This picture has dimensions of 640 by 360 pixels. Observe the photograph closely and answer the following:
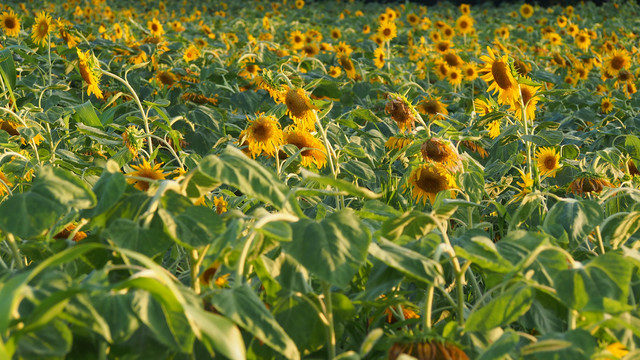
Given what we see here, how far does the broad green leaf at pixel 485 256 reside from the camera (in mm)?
746

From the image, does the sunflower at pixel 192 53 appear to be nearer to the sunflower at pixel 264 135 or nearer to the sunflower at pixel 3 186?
the sunflower at pixel 264 135

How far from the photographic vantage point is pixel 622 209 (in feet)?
4.16

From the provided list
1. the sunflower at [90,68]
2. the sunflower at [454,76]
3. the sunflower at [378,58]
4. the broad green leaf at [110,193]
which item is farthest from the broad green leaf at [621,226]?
the sunflower at [378,58]

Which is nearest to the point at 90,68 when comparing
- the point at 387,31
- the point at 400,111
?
the point at 400,111

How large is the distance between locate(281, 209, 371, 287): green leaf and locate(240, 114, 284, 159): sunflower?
105 cm

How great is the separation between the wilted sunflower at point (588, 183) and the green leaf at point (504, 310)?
2.82 feet

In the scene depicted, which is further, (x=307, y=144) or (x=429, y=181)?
(x=307, y=144)

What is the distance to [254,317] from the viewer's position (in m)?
0.65

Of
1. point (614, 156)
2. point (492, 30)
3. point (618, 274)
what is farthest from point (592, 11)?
point (618, 274)

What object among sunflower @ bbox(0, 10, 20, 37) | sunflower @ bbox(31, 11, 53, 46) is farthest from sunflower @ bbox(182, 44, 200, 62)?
sunflower @ bbox(0, 10, 20, 37)

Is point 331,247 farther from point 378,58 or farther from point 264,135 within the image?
point 378,58

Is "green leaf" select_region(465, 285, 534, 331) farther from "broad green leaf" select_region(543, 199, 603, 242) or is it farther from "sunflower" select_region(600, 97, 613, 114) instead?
"sunflower" select_region(600, 97, 613, 114)

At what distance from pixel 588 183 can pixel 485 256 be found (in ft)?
2.74

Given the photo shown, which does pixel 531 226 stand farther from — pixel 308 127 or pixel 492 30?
pixel 492 30
